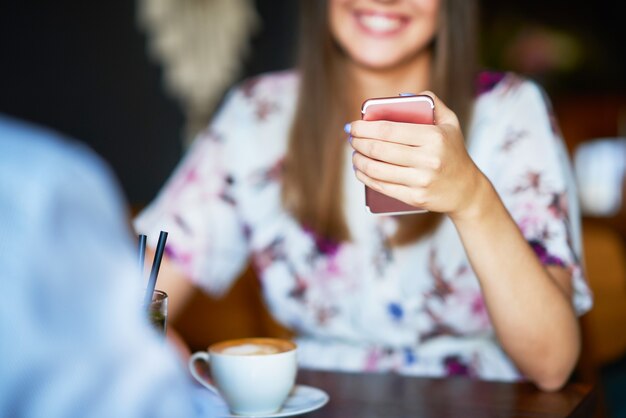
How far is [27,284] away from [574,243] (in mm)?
1069

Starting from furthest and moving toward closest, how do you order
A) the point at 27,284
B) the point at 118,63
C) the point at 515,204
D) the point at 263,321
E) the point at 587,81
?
the point at 587,81 < the point at 118,63 < the point at 263,321 < the point at 515,204 < the point at 27,284

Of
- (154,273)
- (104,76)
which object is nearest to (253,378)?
(154,273)

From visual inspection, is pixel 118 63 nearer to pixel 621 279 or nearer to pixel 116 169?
pixel 116 169

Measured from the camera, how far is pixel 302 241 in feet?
4.62

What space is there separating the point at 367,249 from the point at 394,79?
1.00 feet

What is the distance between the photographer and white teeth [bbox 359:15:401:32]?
4.32ft

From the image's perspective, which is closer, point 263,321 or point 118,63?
point 263,321

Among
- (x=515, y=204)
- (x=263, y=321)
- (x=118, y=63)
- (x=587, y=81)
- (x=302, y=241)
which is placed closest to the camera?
(x=515, y=204)

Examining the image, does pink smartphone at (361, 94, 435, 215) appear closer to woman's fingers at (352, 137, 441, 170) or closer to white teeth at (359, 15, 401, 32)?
woman's fingers at (352, 137, 441, 170)

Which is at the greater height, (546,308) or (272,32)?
(272,32)

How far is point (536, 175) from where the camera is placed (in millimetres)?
1274

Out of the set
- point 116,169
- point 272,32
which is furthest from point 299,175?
point 272,32

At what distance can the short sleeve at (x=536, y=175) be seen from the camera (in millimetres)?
1206

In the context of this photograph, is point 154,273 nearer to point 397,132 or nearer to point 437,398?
point 397,132
